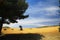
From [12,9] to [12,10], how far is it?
9 cm

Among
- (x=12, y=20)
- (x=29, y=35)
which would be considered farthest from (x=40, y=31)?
(x=12, y=20)

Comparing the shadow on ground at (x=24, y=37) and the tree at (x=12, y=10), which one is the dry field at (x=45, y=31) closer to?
the shadow on ground at (x=24, y=37)

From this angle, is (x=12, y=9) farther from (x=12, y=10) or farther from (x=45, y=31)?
(x=45, y=31)

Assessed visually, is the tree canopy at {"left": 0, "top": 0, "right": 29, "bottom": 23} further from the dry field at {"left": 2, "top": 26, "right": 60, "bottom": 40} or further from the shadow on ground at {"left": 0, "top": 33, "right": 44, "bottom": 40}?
the dry field at {"left": 2, "top": 26, "right": 60, "bottom": 40}

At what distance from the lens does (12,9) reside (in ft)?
54.7

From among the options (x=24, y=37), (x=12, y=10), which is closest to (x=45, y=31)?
(x=24, y=37)

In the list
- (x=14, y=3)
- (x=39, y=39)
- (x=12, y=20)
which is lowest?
(x=39, y=39)

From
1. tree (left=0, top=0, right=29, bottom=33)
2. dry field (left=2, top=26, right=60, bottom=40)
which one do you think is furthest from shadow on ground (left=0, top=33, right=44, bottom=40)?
tree (left=0, top=0, right=29, bottom=33)

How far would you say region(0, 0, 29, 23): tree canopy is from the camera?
54.1 ft

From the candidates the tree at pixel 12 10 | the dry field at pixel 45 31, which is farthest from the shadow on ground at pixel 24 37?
the tree at pixel 12 10

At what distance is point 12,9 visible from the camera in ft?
54.7

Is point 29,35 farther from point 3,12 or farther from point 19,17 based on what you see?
point 3,12

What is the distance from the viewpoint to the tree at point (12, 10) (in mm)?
16489

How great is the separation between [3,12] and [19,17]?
1689mm
